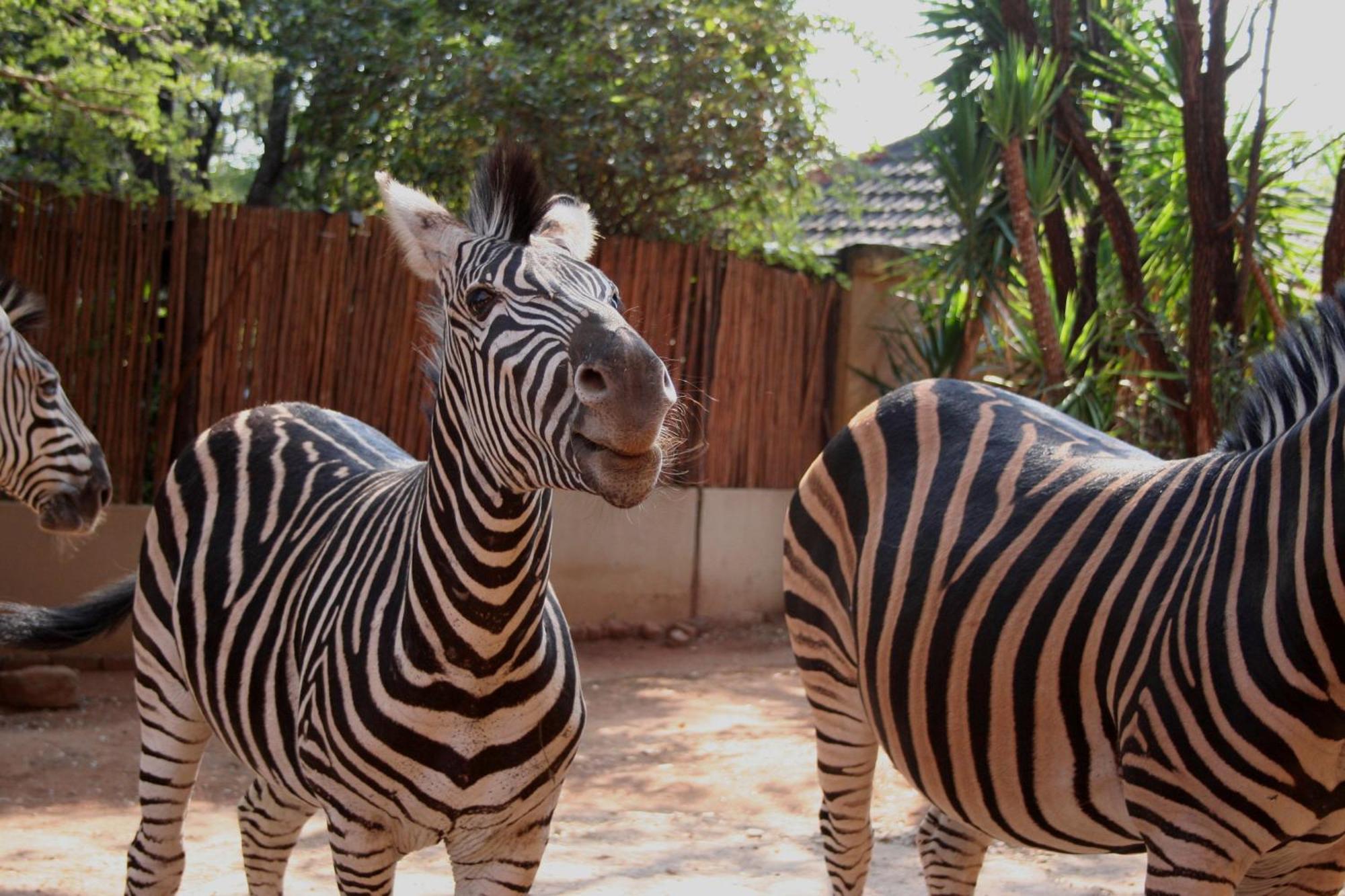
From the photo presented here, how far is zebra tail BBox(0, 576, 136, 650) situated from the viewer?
13.3 ft

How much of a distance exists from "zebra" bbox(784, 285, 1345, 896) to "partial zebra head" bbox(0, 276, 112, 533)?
10.9 feet

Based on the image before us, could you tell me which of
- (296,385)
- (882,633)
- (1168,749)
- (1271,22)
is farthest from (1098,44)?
(1168,749)

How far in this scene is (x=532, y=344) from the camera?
2.42 m

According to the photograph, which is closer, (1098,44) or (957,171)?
(957,171)

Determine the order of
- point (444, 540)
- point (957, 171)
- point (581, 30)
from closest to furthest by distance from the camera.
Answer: point (444, 540) < point (957, 171) < point (581, 30)

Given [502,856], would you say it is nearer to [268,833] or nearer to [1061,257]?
[268,833]

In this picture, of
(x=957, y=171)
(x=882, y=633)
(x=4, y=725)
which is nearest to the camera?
(x=882, y=633)

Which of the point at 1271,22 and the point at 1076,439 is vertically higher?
the point at 1271,22

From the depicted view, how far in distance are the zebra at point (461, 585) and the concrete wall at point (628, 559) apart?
4524mm

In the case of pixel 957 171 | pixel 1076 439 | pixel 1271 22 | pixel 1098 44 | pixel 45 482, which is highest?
pixel 1098 44

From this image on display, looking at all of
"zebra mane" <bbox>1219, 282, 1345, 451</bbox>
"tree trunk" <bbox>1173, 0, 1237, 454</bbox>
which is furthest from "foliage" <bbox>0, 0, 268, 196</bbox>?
"zebra mane" <bbox>1219, 282, 1345, 451</bbox>

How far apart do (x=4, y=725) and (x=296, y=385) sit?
2641mm

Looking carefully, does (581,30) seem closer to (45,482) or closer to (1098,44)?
(1098,44)

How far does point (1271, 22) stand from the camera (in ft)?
19.8
